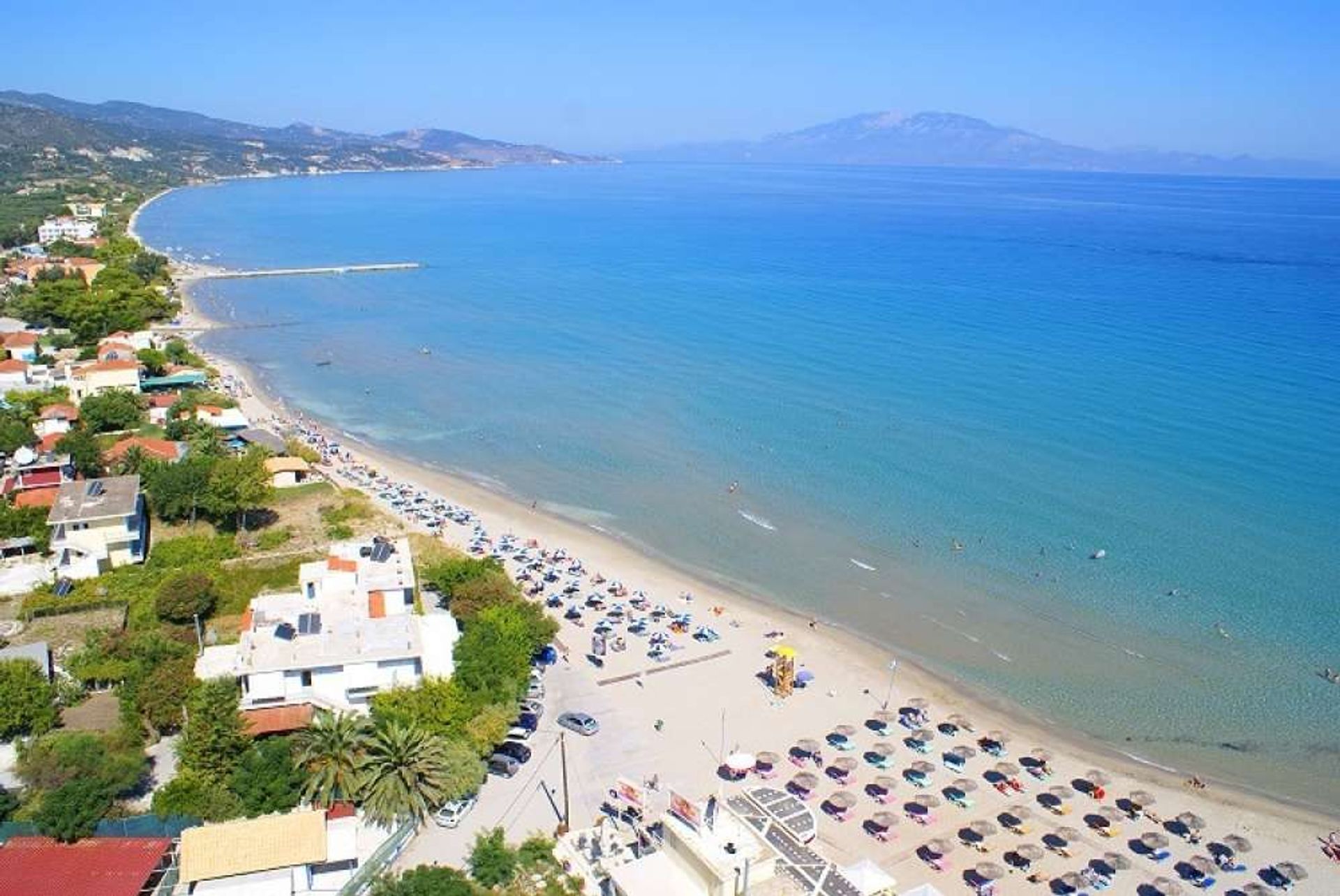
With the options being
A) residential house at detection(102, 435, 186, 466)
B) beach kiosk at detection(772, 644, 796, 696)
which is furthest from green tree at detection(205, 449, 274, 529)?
beach kiosk at detection(772, 644, 796, 696)

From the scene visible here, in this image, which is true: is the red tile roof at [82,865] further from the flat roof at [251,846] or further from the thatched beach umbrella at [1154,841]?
the thatched beach umbrella at [1154,841]

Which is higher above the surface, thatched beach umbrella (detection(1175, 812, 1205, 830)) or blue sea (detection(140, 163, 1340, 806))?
blue sea (detection(140, 163, 1340, 806))

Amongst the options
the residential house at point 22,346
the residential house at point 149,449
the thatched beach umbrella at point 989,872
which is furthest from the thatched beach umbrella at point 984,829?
the residential house at point 22,346

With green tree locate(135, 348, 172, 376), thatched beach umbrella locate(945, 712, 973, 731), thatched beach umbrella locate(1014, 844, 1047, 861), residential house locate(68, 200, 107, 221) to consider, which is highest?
residential house locate(68, 200, 107, 221)

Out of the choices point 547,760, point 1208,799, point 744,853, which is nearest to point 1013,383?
point 1208,799

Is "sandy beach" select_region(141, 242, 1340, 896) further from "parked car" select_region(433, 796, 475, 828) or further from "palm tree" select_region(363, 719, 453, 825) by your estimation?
"palm tree" select_region(363, 719, 453, 825)

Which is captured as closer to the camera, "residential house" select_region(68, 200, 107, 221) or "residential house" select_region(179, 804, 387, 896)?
"residential house" select_region(179, 804, 387, 896)

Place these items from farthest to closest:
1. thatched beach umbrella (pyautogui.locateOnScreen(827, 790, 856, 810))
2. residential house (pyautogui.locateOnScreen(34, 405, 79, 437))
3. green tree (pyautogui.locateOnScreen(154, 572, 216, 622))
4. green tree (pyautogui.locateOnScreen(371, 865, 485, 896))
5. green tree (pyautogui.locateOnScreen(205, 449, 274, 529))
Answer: residential house (pyautogui.locateOnScreen(34, 405, 79, 437)) < green tree (pyautogui.locateOnScreen(205, 449, 274, 529)) < green tree (pyautogui.locateOnScreen(154, 572, 216, 622)) < thatched beach umbrella (pyautogui.locateOnScreen(827, 790, 856, 810)) < green tree (pyautogui.locateOnScreen(371, 865, 485, 896))

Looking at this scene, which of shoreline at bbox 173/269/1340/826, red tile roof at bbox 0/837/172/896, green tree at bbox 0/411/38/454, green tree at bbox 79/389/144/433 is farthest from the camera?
green tree at bbox 79/389/144/433
